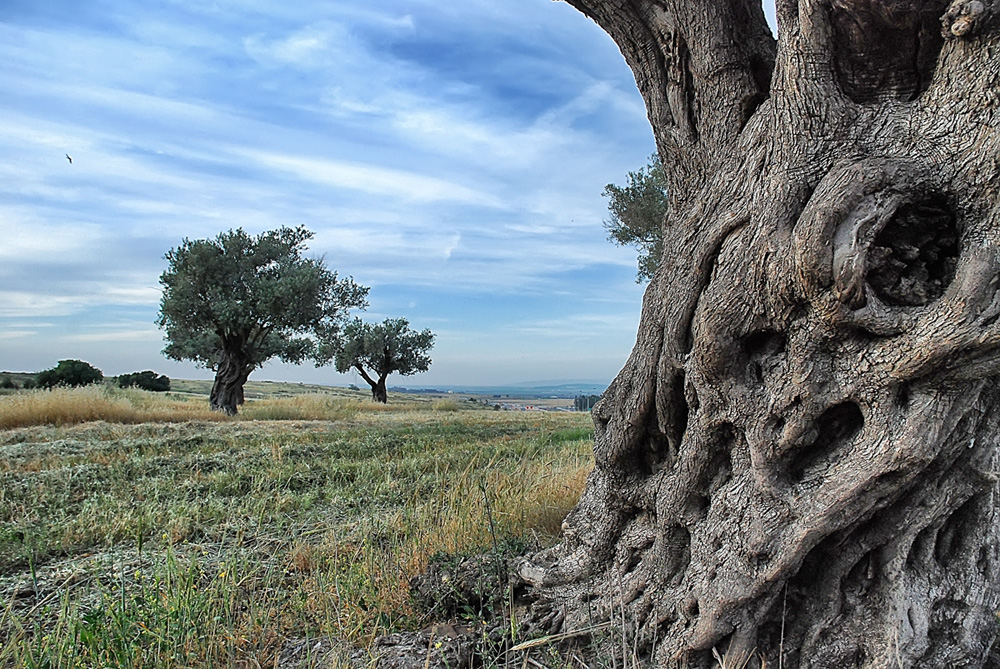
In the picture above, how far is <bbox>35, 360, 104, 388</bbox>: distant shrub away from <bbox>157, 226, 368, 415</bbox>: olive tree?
1226 cm

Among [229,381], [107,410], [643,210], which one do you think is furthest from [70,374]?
[643,210]

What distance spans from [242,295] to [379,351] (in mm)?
24845

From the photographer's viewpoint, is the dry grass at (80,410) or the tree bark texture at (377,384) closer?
the dry grass at (80,410)

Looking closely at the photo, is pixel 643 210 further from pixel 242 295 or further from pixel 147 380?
pixel 147 380

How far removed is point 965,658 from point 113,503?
733 centimetres

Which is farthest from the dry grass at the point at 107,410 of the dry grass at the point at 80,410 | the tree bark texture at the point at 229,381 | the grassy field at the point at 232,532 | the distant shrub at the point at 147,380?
the distant shrub at the point at 147,380

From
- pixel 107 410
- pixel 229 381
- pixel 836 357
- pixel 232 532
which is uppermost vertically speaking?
pixel 836 357

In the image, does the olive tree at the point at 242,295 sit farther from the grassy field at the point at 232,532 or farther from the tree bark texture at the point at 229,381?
the grassy field at the point at 232,532

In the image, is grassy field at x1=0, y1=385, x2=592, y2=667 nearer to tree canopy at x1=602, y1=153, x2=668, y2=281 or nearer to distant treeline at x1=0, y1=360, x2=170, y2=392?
tree canopy at x1=602, y1=153, x2=668, y2=281

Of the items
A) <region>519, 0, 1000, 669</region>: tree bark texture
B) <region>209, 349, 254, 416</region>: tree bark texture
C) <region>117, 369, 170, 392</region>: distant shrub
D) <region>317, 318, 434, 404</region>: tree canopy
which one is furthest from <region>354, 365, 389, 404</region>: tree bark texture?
<region>519, 0, 1000, 669</region>: tree bark texture

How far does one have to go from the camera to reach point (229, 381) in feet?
70.9

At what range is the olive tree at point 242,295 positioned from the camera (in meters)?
20.6

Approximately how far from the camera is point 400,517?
17.9 ft

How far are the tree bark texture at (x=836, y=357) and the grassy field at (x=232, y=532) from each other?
1.66 metres
